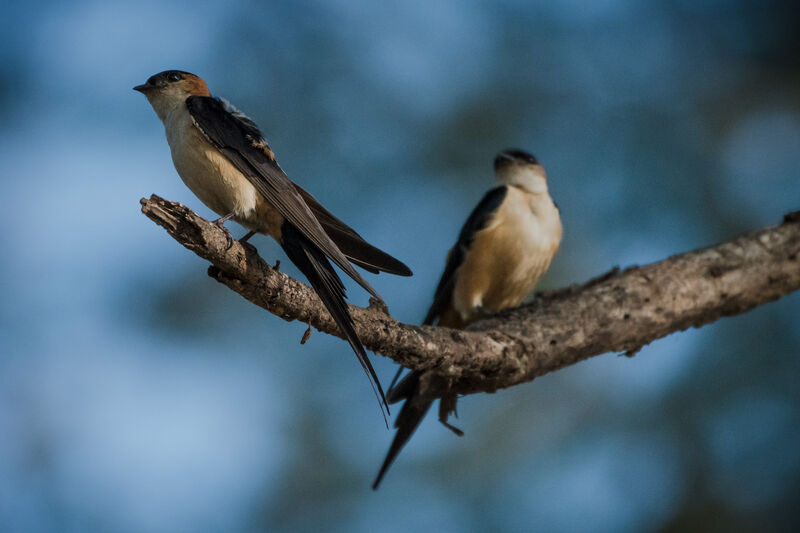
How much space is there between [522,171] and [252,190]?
8.29 feet

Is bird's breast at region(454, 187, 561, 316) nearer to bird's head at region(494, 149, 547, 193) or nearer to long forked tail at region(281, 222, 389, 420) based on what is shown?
bird's head at region(494, 149, 547, 193)

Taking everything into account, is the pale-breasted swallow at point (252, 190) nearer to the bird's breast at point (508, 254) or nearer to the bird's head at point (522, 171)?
the bird's breast at point (508, 254)

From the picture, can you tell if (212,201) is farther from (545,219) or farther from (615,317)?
(545,219)

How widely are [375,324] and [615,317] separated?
56.3 inches

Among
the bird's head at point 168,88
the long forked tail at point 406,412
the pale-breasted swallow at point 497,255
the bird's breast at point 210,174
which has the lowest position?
the long forked tail at point 406,412

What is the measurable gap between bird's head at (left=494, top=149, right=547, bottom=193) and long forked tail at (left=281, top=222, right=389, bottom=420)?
2.42m

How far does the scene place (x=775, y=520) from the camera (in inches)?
209

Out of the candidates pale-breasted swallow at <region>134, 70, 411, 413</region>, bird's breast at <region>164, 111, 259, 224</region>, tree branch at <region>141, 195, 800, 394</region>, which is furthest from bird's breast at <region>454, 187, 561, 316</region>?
bird's breast at <region>164, 111, 259, 224</region>

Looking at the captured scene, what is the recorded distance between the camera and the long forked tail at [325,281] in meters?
2.71

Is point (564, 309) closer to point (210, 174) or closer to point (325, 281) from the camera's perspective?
point (325, 281)

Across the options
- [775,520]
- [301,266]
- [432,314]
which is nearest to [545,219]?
[432,314]

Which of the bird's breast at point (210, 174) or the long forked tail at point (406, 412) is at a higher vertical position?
the bird's breast at point (210, 174)

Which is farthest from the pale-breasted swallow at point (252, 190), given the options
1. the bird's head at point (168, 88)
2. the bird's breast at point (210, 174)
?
the bird's head at point (168, 88)

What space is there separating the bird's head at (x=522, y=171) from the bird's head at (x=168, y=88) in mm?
2293
